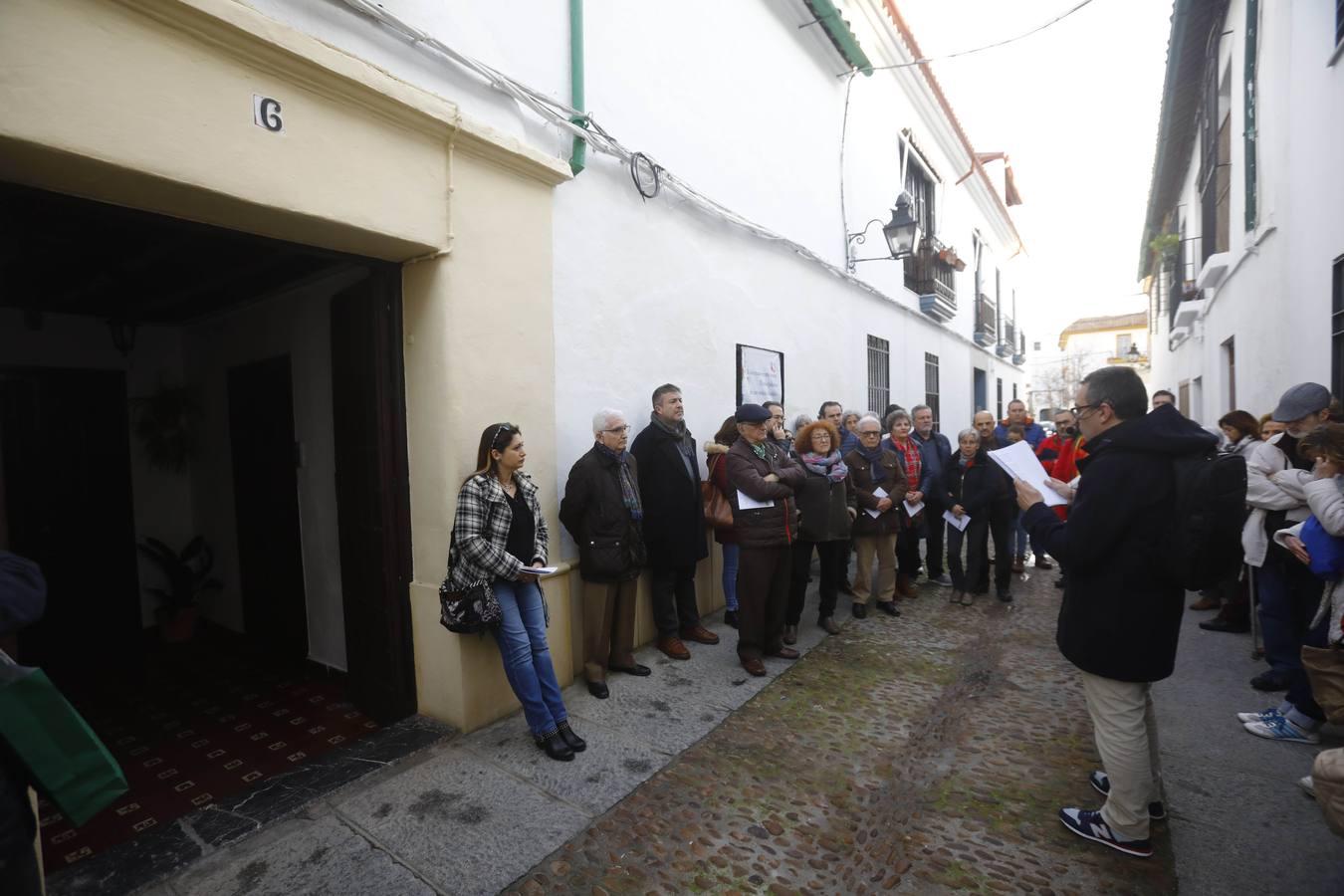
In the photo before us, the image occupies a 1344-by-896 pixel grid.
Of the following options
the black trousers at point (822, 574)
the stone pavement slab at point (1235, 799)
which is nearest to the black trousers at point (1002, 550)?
the black trousers at point (822, 574)

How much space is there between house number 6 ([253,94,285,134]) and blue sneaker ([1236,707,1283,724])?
5637mm

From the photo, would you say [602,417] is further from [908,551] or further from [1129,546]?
[908,551]

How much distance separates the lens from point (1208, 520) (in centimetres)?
229

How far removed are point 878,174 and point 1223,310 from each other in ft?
15.9

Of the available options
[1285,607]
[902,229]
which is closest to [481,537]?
[1285,607]

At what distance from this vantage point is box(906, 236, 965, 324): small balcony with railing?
11211 mm

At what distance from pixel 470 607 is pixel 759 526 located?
2015 mm

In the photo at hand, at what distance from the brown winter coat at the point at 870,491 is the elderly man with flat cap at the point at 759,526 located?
123cm

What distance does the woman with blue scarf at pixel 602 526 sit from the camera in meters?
4.07

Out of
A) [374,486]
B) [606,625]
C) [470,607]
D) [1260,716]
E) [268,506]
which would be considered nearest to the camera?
[470,607]

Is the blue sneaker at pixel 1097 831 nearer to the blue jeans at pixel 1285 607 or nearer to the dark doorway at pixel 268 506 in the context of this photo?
the blue jeans at pixel 1285 607

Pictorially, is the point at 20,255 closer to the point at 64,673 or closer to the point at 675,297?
the point at 64,673

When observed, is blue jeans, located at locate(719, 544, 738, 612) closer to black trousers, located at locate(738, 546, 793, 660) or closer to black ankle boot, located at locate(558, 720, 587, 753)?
black trousers, located at locate(738, 546, 793, 660)

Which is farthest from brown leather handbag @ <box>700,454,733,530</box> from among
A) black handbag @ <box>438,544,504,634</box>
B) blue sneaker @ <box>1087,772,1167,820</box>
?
blue sneaker @ <box>1087,772,1167,820</box>
